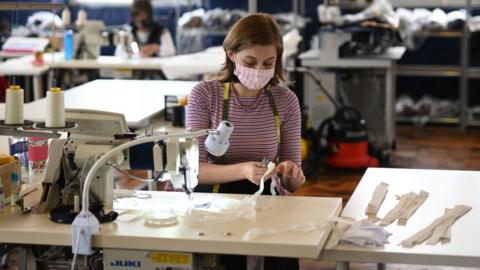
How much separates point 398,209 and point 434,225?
0.21 m

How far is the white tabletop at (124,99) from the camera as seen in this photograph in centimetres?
456

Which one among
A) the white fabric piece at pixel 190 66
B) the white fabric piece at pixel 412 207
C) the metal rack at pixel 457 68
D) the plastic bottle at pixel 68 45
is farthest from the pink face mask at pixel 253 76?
the metal rack at pixel 457 68

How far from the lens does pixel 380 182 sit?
341cm

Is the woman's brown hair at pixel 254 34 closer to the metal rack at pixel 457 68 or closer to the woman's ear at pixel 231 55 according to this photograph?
the woman's ear at pixel 231 55

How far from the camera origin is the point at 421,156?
23.4 feet

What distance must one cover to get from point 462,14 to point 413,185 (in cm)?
502

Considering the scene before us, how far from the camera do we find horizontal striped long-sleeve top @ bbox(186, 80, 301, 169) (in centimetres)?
326

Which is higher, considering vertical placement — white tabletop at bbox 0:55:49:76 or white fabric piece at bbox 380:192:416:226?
white tabletop at bbox 0:55:49:76

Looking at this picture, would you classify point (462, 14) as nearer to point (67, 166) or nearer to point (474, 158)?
point (474, 158)

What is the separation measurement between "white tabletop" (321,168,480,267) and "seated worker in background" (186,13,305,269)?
0.97ft

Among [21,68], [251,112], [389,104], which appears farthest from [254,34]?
[21,68]

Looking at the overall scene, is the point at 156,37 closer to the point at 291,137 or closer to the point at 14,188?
the point at 291,137

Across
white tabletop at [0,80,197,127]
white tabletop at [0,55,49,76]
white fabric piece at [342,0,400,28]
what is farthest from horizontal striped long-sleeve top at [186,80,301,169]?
white tabletop at [0,55,49,76]

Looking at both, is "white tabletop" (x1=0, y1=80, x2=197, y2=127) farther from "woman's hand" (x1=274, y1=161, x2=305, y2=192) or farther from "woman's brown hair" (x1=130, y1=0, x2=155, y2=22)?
"woman's brown hair" (x1=130, y1=0, x2=155, y2=22)
